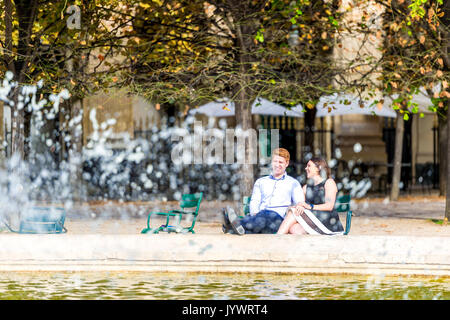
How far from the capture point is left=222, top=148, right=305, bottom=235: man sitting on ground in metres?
11.2

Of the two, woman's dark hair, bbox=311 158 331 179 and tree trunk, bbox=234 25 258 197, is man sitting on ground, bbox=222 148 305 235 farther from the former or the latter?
tree trunk, bbox=234 25 258 197

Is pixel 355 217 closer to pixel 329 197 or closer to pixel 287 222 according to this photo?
pixel 329 197

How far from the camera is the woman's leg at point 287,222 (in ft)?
36.1

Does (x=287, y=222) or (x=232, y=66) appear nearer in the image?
(x=287, y=222)

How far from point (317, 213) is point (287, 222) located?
380 mm


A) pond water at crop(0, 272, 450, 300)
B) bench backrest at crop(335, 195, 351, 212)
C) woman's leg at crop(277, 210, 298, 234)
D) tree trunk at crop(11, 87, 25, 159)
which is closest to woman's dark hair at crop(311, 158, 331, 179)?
woman's leg at crop(277, 210, 298, 234)

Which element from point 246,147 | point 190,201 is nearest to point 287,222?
point 190,201

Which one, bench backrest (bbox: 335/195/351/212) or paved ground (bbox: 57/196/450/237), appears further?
paved ground (bbox: 57/196/450/237)

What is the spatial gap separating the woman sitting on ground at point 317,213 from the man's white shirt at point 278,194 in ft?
0.88

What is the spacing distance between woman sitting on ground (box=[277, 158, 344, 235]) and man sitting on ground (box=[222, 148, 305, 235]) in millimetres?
243

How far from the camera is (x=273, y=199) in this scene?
37.4 ft

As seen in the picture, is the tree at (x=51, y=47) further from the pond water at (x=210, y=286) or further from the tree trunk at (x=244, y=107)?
the pond water at (x=210, y=286)

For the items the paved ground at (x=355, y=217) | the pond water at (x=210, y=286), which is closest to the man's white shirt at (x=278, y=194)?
the pond water at (x=210, y=286)

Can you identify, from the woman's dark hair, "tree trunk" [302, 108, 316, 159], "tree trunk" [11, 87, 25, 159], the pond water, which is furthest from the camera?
"tree trunk" [302, 108, 316, 159]
